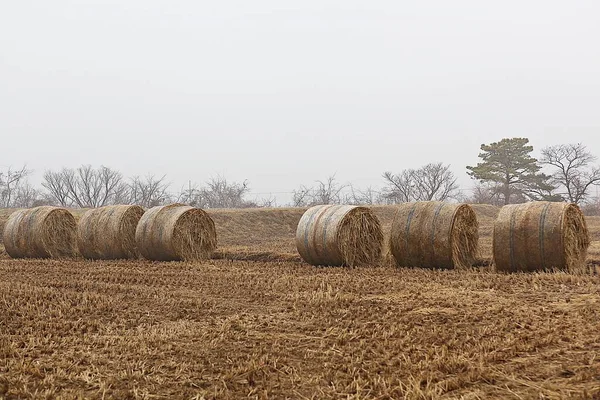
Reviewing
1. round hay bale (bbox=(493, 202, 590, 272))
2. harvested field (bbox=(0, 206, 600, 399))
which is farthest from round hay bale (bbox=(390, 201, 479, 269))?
harvested field (bbox=(0, 206, 600, 399))

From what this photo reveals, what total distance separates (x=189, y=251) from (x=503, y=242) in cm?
720

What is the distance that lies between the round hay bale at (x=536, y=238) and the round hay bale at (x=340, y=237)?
2.96m

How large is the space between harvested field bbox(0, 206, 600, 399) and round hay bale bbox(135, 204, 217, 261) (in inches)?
159

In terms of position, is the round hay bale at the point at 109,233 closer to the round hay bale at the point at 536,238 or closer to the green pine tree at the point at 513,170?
the round hay bale at the point at 536,238

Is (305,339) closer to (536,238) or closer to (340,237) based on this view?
(536,238)

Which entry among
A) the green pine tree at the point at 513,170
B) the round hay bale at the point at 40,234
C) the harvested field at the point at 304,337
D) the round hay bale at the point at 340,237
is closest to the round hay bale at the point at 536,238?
the harvested field at the point at 304,337

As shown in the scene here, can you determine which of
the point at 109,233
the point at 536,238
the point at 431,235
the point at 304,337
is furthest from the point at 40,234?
the point at 536,238

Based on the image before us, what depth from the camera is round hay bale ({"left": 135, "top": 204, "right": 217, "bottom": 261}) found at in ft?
44.0

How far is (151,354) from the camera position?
4797 millimetres

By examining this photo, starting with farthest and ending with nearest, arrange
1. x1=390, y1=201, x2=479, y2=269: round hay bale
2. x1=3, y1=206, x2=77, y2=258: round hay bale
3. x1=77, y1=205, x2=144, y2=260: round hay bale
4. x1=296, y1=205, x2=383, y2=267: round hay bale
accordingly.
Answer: x1=3, y1=206, x2=77, y2=258: round hay bale
x1=77, y1=205, x2=144, y2=260: round hay bale
x1=296, y1=205, x2=383, y2=267: round hay bale
x1=390, y1=201, x2=479, y2=269: round hay bale

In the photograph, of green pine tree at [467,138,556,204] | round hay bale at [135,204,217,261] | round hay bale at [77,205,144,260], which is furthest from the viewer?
green pine tree at [467,138,556,204]

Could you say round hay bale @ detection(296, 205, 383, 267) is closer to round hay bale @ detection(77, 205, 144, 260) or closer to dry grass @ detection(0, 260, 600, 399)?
dry grass @ detection(0, 260, 600, 399)

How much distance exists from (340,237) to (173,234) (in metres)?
4.04

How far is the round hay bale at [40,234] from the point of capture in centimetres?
1474
